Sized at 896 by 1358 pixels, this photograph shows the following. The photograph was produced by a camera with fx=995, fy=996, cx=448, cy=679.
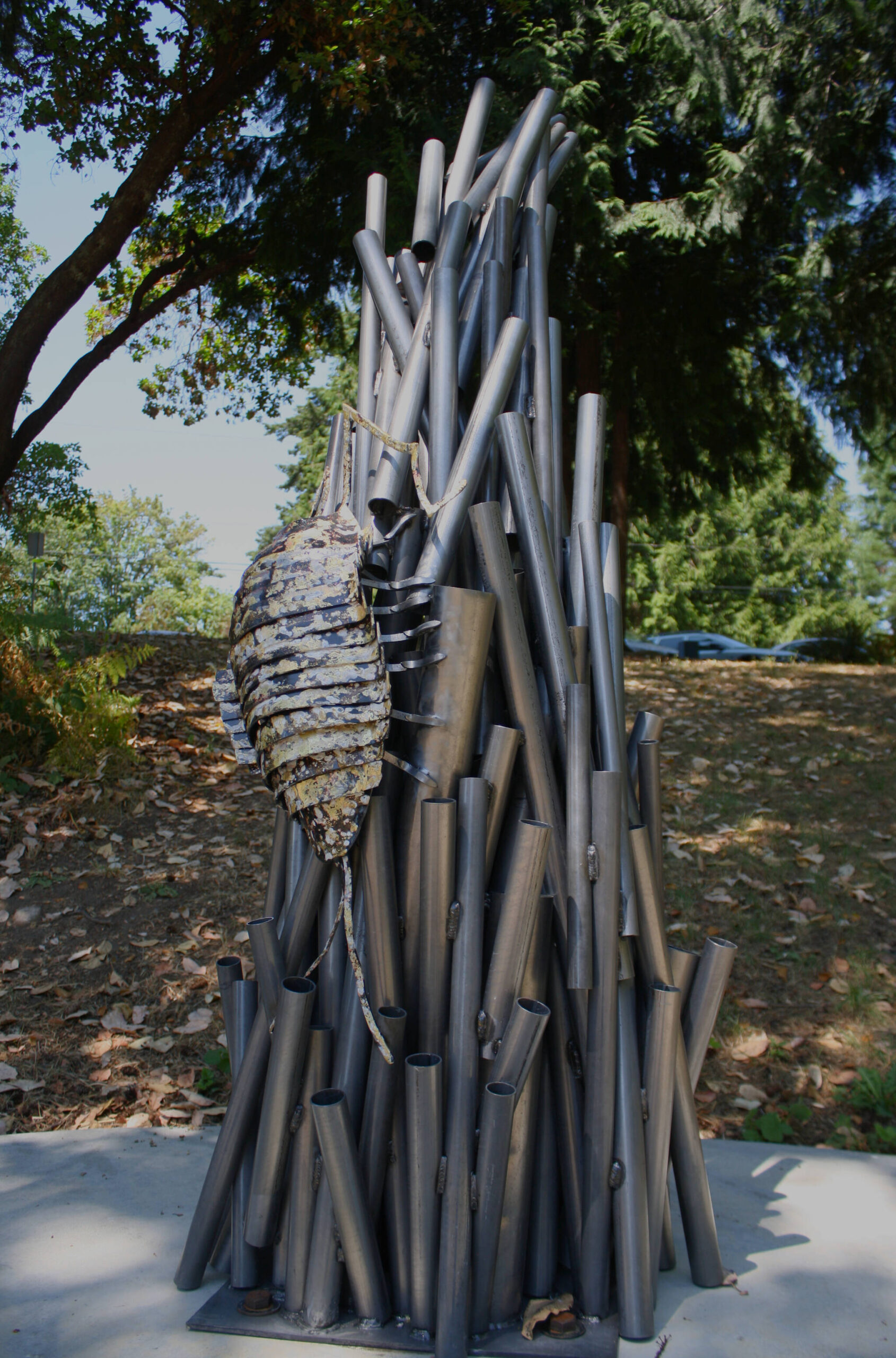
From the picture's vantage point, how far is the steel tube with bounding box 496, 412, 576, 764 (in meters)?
1.86

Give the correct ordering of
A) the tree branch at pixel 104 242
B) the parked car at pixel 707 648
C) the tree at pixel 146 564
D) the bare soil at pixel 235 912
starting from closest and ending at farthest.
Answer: the bare soil at pixel 235 912 < the tree branch at pixel 104 242 < the parked car at pixel 707 648 < the tree at pixel 146 564

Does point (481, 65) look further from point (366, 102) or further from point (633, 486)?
point (633, 486)

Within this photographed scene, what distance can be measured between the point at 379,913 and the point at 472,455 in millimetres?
852

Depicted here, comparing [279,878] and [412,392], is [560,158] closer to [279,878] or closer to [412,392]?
[412,392]

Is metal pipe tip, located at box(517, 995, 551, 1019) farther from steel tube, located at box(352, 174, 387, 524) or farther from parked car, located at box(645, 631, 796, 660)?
parked car, located at box(645, 631, 796, 660)

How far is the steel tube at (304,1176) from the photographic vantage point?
1625mm

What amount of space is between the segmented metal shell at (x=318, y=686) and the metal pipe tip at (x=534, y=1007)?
0.37m

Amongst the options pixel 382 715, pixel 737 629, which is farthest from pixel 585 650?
pixel 737 629

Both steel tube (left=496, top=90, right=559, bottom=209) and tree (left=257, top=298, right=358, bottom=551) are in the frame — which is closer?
steel tube (left=496, top=90, right=559, bottom=209)

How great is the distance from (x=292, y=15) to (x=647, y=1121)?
6868 mm

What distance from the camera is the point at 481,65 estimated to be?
7.11m

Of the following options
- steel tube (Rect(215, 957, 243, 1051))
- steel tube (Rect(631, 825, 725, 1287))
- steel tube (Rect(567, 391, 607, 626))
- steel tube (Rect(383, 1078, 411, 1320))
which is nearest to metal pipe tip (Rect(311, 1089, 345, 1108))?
steel tube (Rect(383, 1078, 411, 1320))

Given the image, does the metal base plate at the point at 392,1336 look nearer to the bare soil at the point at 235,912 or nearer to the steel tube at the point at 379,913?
the steel tube at the point at 379,913

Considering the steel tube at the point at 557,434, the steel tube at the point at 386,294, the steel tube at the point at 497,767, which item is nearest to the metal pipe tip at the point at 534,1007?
the steel tube at the point at 497,767
